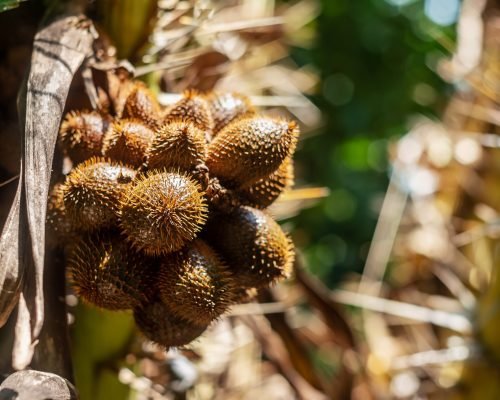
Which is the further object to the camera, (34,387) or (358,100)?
(358,100)

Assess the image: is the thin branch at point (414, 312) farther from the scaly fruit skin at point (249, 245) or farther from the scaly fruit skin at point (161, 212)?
the scaly fruit skin at point (161, 212)

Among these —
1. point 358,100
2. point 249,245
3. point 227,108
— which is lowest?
point 358,100

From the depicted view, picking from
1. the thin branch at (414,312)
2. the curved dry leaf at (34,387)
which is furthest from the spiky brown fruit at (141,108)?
the thin branch at (414,312)

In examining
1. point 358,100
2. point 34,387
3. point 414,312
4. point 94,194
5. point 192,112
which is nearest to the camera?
point 34,387

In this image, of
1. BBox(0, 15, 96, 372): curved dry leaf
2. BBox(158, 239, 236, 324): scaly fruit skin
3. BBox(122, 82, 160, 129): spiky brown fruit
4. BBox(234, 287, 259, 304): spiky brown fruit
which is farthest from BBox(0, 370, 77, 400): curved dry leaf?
BBox(122, 82, 160, 129): spiky brown fruit

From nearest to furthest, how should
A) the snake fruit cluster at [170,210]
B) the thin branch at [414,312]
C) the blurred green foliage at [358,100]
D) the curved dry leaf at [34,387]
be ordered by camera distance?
1. the curved dry leaf at [34,387]
2. the snake fruit cluster at [170,210]
3. the thin branch at [414,312]
4. the blurred green foliage at [358,100]

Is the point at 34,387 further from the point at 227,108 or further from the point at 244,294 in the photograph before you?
the point at 227,108

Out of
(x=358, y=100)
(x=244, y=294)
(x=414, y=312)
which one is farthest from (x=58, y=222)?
(x=358, y=100)
